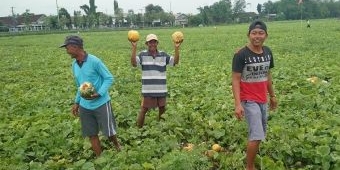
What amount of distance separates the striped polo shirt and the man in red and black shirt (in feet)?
7.00

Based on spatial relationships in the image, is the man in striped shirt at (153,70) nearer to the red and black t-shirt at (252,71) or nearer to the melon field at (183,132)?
the melon field at (183,132)

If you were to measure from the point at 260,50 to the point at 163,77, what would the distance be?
2.33 metres

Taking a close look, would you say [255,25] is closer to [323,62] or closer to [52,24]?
[323,62]

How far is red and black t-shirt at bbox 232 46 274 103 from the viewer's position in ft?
15.1

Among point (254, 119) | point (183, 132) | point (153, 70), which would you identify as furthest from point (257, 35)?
point (183, 132)

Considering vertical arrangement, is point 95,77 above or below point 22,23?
below

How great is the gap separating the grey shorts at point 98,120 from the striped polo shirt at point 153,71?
4.42 feet

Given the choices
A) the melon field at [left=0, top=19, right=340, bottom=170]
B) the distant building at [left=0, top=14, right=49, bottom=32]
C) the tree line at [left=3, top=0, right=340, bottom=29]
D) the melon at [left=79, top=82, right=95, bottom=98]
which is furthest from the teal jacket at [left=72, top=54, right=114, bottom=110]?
the distant building at [left=0, top=14, right=49, bottom=32]

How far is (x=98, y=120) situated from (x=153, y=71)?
5.15ft

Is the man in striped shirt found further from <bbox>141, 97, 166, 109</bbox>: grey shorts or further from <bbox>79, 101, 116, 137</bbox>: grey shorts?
<bbox>79, 101, 116, 137</bbox>: grey shorts

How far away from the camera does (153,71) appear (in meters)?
6.70

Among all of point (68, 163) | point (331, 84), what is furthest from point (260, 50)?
point (331, 84)

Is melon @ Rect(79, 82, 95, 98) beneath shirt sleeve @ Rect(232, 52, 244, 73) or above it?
beneath

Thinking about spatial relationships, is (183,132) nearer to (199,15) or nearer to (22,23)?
(199,15)
